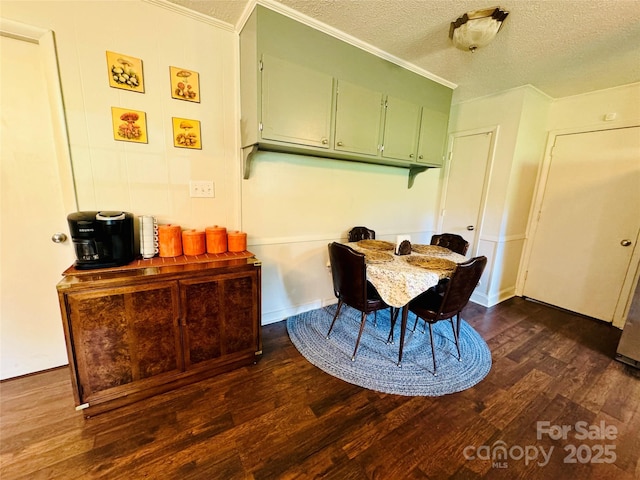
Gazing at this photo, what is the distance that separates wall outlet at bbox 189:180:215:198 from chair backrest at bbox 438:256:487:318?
1.87 m

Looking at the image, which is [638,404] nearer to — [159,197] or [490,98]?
[490,98]

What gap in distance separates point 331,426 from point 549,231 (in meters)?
3.44

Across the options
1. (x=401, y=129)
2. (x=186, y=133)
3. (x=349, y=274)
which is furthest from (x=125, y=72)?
(x=401, y=129)

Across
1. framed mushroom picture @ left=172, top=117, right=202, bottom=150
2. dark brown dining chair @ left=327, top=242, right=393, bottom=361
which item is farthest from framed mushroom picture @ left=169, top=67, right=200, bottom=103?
dark brown dining chair @ left=327, top=242, right=393, bottom=361

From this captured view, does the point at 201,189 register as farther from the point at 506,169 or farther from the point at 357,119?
the point at 506,169

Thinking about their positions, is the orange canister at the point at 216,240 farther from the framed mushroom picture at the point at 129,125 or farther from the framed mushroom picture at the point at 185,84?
the framed mushroom picture at the point at 185,84

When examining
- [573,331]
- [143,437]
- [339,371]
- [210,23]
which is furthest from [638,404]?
[210,23]

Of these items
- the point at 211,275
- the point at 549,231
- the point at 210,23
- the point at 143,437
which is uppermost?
the point at 210,23

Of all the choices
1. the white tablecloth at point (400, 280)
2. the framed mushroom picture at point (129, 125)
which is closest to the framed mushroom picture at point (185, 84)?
the framed mushroom picture at point (129, 125)

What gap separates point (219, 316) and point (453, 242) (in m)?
2.30

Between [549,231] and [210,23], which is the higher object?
[210,23]

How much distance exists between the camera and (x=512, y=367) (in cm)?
200

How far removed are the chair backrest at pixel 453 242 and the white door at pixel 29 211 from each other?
3.10 meters

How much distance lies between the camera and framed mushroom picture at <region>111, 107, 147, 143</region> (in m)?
1.64
